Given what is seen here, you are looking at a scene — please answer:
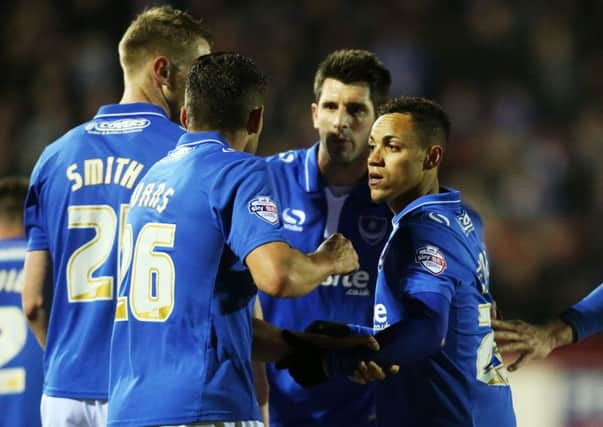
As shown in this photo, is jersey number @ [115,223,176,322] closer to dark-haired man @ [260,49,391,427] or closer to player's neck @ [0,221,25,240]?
dark-haired man @ [260,49,391,427]

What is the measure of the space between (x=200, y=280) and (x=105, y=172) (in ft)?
3.54

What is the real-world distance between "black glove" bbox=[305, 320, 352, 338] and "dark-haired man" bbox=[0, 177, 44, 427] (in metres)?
1.90

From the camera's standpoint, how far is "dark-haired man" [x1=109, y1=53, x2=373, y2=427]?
3910mm

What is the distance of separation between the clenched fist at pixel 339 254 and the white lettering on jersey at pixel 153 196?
59 cm

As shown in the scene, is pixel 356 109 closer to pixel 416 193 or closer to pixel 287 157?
pixel 287 157

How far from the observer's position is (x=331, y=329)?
459 cm

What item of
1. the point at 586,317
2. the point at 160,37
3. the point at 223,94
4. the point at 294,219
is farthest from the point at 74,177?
the point at 586,317

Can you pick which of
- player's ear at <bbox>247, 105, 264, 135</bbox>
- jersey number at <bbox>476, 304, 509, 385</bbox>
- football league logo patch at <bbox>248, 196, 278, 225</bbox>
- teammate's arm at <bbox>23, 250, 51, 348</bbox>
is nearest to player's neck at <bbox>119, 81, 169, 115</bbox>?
teammate's arm at <bbox>23, 250, 51, 348</bbox>

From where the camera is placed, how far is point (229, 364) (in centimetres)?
402

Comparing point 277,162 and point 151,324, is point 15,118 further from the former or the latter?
point 151,324

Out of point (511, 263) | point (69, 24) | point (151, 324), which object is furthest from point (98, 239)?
point (69, 24)

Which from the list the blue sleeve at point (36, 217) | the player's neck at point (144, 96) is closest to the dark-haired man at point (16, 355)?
the blue sleeve at point (36, 217)

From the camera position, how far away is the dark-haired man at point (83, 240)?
189 inches

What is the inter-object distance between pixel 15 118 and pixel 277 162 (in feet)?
24.9
